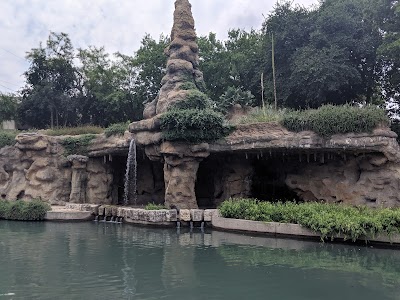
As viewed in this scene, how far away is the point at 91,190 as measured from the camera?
22.8 metres

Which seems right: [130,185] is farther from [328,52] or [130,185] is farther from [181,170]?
[328,52]

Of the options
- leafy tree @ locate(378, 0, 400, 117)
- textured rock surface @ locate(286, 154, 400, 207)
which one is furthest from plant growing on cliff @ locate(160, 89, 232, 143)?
leafy tree @ locate(378, 0, 400, 117)

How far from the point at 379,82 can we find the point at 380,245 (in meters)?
17.0

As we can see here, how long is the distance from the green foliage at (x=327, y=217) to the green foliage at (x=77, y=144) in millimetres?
10227

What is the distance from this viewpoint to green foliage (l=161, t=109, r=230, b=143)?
1786 cm

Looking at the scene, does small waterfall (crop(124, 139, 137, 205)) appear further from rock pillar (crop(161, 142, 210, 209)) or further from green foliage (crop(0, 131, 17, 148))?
green foliage (crop(0, 131, 17, 148))

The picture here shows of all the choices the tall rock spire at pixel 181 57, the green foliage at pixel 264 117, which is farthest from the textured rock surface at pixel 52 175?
the green foliage at pixel 264 117

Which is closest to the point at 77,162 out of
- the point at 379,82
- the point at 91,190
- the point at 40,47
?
the point at 91,190

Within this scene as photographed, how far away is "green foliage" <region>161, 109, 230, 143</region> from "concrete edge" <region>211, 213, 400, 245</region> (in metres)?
3.86

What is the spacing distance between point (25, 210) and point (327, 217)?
13.6m

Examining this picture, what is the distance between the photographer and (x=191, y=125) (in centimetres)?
1798

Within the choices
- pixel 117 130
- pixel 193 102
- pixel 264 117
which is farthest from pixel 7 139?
pixel 264 117

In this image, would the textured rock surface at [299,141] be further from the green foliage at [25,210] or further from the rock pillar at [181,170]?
the green foliage at [25,210]

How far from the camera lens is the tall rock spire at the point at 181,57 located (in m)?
21.2
